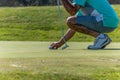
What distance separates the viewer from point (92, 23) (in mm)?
7059

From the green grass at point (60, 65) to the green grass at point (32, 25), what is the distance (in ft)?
24.6

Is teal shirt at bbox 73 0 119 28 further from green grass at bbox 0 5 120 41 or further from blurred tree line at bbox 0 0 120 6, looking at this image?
blurred tree line at bbox 0 0 120 6

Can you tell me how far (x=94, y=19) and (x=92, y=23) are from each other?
0.27 ft

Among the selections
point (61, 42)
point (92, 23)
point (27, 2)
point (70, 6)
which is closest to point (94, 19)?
point (92, 23)

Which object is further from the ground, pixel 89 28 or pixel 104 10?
pixel 104 10

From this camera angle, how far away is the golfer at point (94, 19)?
272 inches

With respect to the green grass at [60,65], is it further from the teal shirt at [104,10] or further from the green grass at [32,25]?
the green grass at [32,25]

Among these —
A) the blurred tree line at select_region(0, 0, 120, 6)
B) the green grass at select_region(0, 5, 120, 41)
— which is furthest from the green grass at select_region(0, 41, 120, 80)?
the blurred tree line at select_region(0, 0, 120, 6)

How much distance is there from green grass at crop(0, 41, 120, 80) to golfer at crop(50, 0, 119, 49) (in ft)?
1.02

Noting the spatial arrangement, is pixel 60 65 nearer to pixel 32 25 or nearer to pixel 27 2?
pixel 32 25

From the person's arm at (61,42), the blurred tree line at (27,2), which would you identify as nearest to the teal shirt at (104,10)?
the person's arm at (61,42)

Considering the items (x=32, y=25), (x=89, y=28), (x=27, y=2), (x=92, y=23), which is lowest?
(x=27, y=2)

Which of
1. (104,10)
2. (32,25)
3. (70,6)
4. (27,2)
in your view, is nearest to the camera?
(104,10)

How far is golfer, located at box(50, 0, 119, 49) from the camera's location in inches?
272
